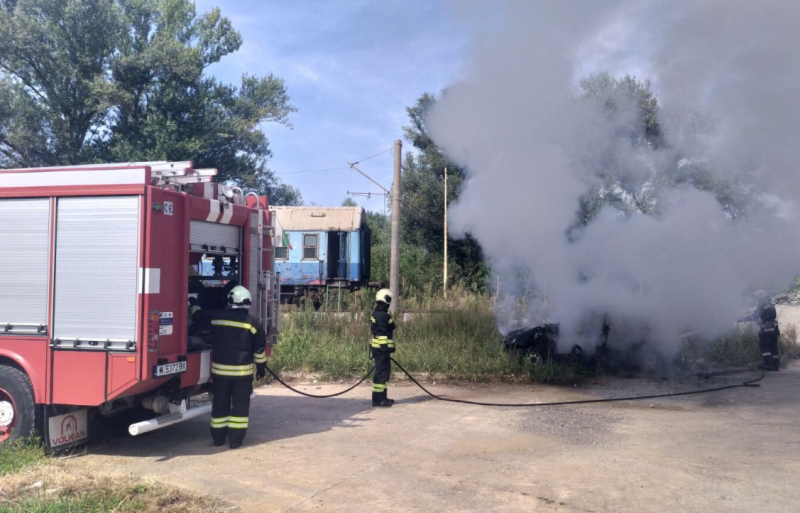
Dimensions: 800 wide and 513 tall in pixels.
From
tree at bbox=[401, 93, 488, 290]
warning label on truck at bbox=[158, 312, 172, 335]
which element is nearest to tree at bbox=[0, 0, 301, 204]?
tree at bbox=[401, 93, 488, 290]

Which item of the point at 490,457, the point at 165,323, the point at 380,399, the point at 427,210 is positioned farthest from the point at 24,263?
the point at 427,210

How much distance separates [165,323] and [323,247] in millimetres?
17071

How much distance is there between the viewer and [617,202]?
38.7 ft

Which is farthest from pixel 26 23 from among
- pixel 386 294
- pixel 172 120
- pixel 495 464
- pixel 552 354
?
pixel 495 464

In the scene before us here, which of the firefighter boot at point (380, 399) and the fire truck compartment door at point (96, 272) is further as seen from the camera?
the firefighter boot at point (380, 399)

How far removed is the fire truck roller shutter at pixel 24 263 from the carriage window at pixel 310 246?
16.8 metres

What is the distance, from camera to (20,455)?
589 centimetres

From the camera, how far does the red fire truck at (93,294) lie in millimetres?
5934

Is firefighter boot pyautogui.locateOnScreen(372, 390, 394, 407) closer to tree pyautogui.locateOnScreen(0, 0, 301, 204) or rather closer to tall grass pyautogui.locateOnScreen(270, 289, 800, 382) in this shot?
tall grass pyautogui.locateOnScreen(270, 289, 800, 382)

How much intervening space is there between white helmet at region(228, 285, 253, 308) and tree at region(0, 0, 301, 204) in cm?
1683

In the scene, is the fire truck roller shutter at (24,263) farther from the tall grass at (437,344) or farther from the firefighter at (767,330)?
the firefighter at (767,330)

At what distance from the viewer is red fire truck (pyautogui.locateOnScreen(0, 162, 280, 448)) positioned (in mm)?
5934

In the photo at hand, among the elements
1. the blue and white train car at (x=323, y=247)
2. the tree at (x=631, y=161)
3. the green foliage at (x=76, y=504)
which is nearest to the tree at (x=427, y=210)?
the blue and white train car at (x=323, y=247)

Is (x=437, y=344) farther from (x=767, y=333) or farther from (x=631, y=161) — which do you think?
(x=767, y=333)
